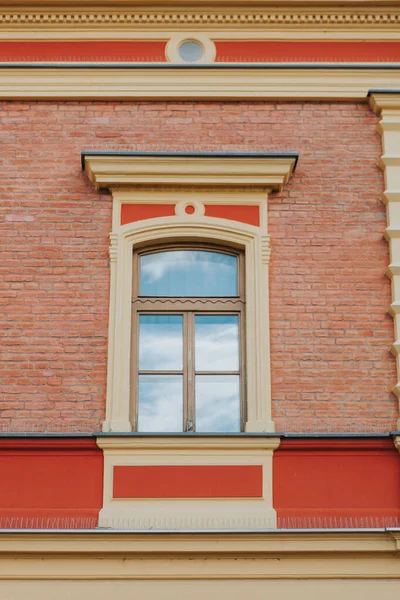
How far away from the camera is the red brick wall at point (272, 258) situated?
8.23m

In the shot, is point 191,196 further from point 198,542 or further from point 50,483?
point 198,542

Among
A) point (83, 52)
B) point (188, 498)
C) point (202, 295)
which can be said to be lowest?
point (188, 498)

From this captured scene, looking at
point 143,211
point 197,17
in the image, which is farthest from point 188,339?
point 197,17

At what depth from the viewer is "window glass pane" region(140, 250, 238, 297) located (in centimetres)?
878

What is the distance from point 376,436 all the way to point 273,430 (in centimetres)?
87

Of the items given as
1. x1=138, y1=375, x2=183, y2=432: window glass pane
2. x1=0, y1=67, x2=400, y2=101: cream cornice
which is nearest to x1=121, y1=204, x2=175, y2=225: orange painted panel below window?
x1=0, y1=67, x2=400, y2=101: cream cornice

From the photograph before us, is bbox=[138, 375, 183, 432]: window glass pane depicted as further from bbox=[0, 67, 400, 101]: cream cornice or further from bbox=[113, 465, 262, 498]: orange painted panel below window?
bbox=[0, 67, 400, 101]: cream cornice

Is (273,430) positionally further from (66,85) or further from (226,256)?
(66,85)

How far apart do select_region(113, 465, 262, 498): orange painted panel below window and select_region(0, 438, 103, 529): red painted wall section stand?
0.24 m

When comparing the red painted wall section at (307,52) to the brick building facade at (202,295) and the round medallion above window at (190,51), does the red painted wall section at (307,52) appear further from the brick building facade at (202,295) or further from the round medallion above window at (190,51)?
the round medallion above window at (190,51)

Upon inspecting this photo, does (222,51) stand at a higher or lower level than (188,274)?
higher

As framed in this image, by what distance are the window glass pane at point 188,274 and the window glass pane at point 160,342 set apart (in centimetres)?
25

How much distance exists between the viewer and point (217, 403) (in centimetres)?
841

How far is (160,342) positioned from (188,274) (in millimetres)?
712
